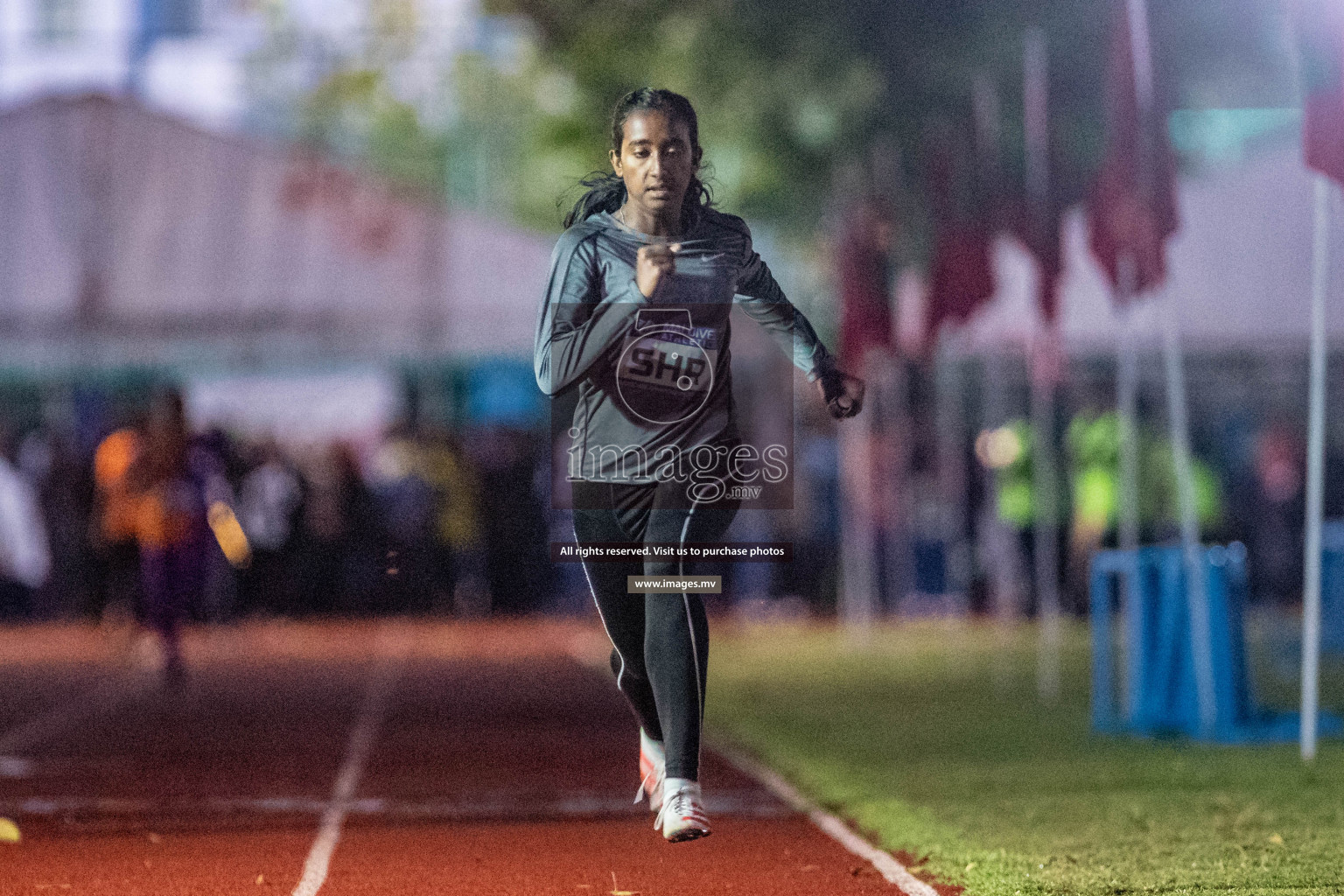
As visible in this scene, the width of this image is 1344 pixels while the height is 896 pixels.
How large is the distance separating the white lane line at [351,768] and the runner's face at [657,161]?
2648mm

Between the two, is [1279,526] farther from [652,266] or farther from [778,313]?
[652,266]

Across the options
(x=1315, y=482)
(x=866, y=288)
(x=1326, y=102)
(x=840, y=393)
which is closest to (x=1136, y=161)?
(x=1326, y=102)

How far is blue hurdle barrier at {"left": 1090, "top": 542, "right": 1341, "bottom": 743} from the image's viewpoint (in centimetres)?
1261

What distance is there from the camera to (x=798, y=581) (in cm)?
2911

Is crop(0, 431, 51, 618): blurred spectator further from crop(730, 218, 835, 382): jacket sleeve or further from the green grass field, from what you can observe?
crop(730, 218, 835, 382): jacket sleeve

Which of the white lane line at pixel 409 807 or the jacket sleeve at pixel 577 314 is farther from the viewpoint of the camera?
the white lane line at pixel 409 807

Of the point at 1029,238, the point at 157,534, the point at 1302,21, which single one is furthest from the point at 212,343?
the point at 1302,21

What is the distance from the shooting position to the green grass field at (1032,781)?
7.88 meters

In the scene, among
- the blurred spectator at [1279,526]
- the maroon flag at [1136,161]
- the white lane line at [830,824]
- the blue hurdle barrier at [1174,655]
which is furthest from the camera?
the blurred spectator at [1279,526]

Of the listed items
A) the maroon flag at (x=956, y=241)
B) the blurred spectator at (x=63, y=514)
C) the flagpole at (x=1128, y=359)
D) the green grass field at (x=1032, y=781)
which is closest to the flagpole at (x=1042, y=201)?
the green grass field at (x=1032, y=781)

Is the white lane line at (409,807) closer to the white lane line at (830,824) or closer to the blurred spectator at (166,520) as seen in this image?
the white lane line at (830,824)

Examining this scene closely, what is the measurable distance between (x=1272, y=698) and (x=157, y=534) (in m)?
7.89

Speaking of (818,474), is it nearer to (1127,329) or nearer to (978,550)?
(978,550)

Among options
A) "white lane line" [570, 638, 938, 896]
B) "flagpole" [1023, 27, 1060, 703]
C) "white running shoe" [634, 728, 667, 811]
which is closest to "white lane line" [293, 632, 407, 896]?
"white running shoe" [634, 728, 667, 811]
